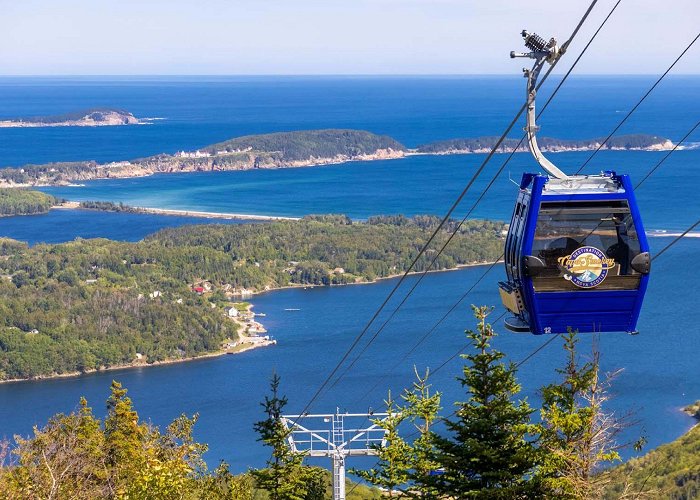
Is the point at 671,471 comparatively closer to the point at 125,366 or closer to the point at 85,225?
the point at 125,366

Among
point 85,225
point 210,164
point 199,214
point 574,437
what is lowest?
point 574,437

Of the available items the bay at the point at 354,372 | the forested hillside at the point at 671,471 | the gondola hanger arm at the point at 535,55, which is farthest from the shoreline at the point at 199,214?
the gondola hanger arm at the point at 535,55

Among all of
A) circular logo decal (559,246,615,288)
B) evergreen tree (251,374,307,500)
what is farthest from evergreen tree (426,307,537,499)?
evergreen tree (251,374,307,500)

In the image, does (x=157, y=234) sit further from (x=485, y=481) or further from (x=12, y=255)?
(x=485, y=481)

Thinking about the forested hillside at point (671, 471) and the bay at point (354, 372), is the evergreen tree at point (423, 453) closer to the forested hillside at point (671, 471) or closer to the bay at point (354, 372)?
the forested hillside at point (671, 471)

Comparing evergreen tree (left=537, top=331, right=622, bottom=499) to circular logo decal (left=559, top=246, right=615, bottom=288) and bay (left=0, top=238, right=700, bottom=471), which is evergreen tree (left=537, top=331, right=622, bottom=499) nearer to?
circular logo decal (left=559, top=246, right=615, bottom=288)

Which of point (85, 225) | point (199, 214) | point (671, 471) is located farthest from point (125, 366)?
point (199, 214)
